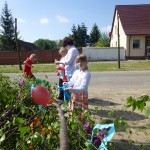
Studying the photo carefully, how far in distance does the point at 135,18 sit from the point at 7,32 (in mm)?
24829

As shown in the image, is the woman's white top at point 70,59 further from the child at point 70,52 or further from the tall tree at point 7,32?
the tall tree at point 7,32

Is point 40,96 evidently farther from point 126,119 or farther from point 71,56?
point 126,119

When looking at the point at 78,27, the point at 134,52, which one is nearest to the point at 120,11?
the point at 134,52

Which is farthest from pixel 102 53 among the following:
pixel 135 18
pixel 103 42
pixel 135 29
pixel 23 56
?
pixel 103 42

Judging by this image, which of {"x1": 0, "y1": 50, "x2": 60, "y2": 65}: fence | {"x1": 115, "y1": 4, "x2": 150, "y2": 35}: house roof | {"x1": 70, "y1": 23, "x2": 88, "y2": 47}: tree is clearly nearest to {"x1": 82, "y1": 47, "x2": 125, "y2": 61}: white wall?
{"x1": 115, "y1": 4, "x2": 150, "y2": 35}: house roof

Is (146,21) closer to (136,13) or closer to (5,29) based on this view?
(136,13)

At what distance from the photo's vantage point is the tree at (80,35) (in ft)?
234

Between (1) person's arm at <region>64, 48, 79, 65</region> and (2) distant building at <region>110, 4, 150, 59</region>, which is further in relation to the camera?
(2) distant building at <region>110, 4, 150, 59</region>

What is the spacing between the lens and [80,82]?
5.14 metres

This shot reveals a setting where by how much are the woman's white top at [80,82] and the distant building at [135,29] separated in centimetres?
3336

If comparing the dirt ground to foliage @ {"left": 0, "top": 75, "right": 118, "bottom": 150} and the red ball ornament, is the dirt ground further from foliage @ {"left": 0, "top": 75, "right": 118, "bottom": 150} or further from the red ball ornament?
the red ball ornament

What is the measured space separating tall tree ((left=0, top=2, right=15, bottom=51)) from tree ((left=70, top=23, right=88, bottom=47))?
49.7ft

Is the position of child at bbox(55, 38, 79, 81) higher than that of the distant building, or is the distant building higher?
the distant building

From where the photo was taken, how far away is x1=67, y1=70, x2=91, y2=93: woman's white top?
504 centimetres
